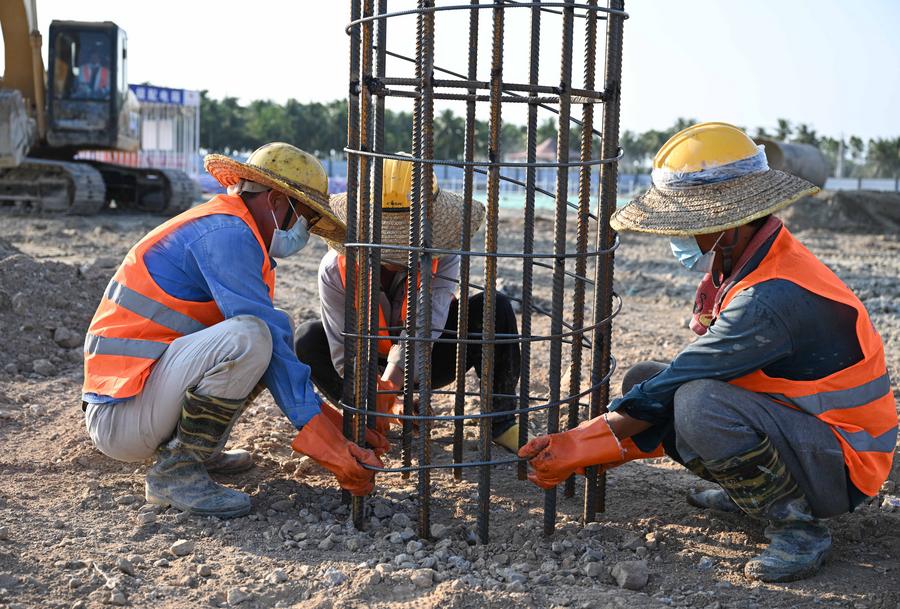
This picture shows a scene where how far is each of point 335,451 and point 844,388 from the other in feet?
5.59

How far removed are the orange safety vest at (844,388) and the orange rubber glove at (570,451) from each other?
46cm

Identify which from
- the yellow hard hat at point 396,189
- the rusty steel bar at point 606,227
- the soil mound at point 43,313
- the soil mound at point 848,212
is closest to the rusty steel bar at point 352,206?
the yellow hard hat at point 396,189

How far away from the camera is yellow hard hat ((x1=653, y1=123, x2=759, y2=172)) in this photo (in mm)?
3195

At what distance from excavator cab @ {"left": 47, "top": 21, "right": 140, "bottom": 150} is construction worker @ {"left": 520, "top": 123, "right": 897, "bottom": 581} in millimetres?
13606

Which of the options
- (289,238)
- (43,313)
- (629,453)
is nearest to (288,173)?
(289,238)

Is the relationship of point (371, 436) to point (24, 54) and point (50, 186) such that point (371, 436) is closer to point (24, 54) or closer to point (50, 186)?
point (24, 54)

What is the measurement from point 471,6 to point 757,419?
1592 millimetres

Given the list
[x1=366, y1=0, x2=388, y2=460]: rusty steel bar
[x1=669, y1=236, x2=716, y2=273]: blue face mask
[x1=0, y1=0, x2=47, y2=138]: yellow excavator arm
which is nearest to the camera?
[x1=366, y1=0, x2=388, y2=460]: rusty steel bar

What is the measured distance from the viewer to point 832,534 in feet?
11.7

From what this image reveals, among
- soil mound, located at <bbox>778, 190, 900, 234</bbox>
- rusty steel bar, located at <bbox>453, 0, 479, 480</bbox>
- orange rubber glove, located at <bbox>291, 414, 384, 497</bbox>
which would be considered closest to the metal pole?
rusty steel bar, located at <bbox>453, 0, 479, 480</bbox>

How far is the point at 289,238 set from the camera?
12.0 ft

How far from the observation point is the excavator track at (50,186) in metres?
15.4

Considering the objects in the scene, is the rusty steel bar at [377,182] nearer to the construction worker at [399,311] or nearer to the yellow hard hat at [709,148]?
the construction worker at [399,311]

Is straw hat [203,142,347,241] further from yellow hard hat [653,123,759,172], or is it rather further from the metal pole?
yellow hard hat [653,123,759,172]
